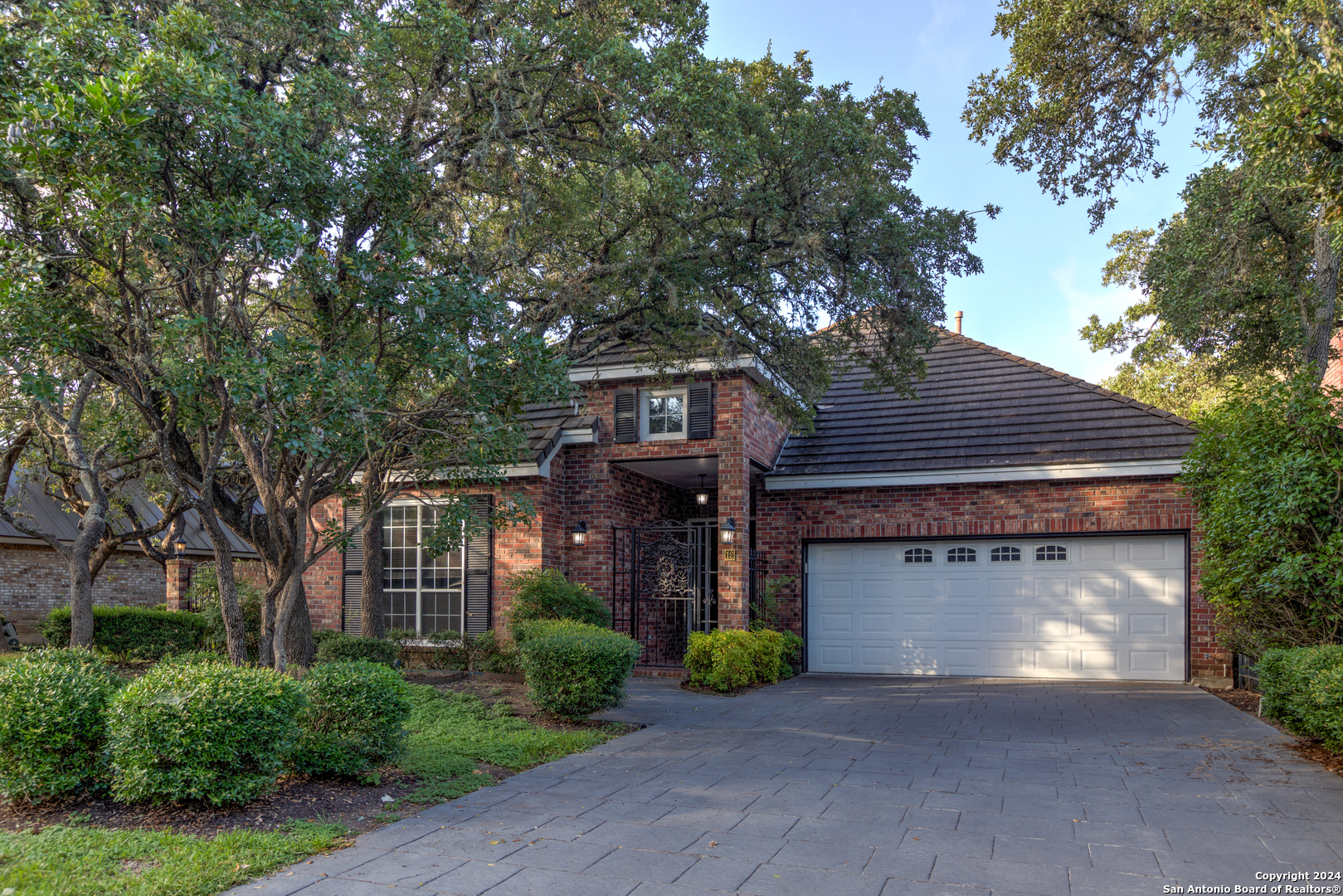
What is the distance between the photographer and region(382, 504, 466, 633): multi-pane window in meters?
13.7

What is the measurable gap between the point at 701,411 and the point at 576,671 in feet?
18.9

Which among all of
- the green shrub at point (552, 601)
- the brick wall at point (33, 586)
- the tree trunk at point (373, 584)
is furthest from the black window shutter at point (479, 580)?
the brick wall at point (33, 586)

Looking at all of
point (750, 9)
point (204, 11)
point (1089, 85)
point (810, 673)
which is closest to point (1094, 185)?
point (1089, 85)

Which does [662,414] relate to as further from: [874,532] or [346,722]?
[346,722]

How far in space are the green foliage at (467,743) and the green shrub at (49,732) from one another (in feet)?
6.68

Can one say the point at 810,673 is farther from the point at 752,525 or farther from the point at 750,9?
the point at 750,9

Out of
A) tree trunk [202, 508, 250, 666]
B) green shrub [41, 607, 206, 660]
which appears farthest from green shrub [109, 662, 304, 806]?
green shrub [41, 607, 206, 660]

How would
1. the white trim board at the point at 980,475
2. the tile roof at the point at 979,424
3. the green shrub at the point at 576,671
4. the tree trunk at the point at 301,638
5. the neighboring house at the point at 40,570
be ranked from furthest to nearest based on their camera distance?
the neighboring house at the point at 40,570, the tile roof at the point at 979,424, the white trim board at the point at 980,475, the tree trunk at the point at 301,638, the green shrub at the point at 576,671

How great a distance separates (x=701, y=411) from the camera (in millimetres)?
13141

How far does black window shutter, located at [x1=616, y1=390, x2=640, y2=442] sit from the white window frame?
0.07 m

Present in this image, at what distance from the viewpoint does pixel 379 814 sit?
5246mm

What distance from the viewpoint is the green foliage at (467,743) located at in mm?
6174

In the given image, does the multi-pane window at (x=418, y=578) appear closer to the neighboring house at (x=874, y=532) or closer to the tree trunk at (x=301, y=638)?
the neighboring house at (x=874, y=532)

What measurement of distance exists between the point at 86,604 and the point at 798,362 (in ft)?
33.1
